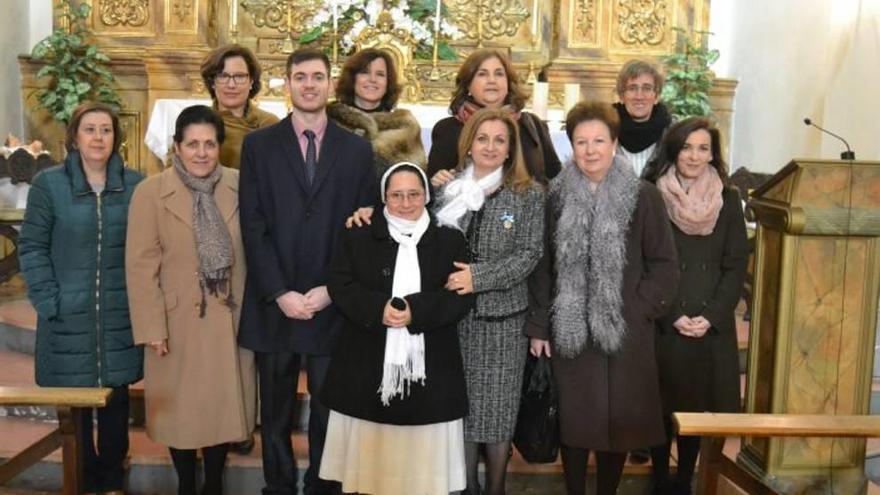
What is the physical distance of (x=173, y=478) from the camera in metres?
3.49

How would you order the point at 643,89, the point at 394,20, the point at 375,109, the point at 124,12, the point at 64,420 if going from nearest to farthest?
1. the point at 64,420
2. the point at 375,109
3. the point at 643,89
4. the point at 394,20
5. the point at 124,12

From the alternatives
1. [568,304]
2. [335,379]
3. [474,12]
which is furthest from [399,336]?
[474,12]

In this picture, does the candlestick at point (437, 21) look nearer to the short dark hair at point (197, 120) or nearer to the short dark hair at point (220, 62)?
the short dark hair at point (220, 62)

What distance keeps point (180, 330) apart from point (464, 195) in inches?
40.4

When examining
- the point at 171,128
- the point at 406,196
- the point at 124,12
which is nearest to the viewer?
the point at 406,196

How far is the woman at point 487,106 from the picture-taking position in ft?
10.5

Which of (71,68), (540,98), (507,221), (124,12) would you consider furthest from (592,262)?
(124,12)

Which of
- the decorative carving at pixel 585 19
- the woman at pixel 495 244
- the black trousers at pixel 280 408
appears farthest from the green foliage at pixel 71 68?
the woman at pixel 495 244

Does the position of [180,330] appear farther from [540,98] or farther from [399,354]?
[540,98]

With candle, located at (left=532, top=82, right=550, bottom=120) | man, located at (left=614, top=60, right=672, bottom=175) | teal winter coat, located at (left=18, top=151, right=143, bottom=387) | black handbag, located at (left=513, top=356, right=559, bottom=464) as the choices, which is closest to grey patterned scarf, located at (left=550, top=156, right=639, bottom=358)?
black handbag, located at (left=513, top=356, right=559, bottom=464)

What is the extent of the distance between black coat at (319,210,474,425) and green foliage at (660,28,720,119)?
4.65m

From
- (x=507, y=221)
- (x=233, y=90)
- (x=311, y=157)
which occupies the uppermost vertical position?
(x=233, y=90)

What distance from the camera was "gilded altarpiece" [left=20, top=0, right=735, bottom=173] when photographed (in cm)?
715

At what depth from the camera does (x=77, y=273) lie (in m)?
3.03
